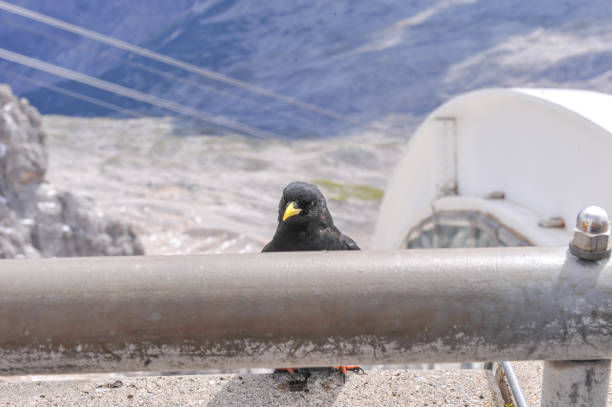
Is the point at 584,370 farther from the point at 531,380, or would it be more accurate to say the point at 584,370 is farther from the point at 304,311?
the point at 531,380

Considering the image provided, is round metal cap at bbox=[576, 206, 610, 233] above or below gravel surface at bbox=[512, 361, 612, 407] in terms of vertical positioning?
above

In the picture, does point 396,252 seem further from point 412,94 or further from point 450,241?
point 412,94

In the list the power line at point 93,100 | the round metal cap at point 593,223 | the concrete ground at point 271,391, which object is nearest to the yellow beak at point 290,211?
the concrete ground at point 271,391

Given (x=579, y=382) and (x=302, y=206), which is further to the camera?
(x=302, y=206)

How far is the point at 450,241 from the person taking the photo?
797 cm

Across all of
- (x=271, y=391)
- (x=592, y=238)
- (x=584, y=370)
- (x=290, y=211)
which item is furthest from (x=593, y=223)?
(x=290, y=211)

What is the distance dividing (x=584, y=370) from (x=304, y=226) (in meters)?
2.10

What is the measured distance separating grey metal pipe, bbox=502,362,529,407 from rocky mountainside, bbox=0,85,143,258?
14.8 metres

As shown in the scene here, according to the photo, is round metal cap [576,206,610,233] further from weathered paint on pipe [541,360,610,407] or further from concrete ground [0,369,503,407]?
concrete ground [0,369,503,407]

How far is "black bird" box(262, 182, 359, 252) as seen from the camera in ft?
10.3

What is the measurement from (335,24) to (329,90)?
71.6 ft

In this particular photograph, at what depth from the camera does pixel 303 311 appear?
1.09 metres

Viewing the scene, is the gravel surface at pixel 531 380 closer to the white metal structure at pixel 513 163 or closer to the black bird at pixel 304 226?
the black bird at pixel 304 226

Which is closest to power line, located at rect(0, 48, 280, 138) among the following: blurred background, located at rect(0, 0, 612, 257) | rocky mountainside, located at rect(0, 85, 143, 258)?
blurred background, located at rect(0, 0, 612, 257)
